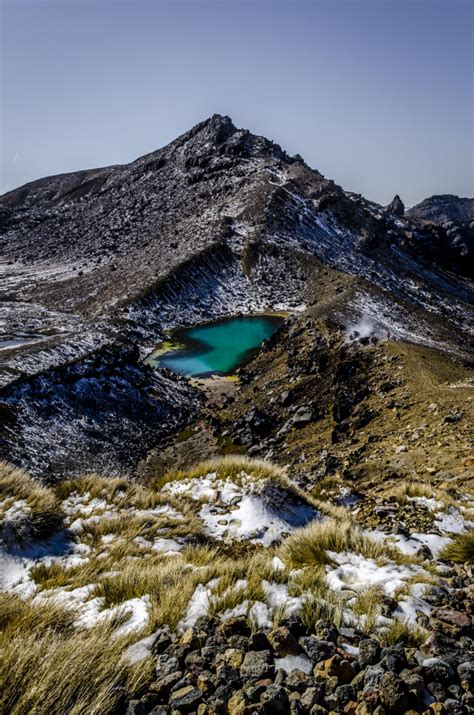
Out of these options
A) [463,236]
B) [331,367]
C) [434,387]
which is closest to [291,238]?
[331,367]

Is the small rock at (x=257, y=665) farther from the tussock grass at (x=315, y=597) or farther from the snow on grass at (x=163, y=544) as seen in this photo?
the snow on grass at (x=163, y=544)

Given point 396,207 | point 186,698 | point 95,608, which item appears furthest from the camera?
point 396,207

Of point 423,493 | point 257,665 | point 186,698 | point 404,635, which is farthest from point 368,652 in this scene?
point 423,493

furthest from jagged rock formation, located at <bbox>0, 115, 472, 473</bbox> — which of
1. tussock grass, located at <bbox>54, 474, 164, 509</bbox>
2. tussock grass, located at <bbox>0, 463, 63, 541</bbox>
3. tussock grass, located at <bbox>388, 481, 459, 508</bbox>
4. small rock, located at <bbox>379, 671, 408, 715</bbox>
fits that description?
small rock, located at <bbox>379, 671, 408, 715</bbox>

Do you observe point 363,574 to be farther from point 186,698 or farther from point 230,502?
point 230,502

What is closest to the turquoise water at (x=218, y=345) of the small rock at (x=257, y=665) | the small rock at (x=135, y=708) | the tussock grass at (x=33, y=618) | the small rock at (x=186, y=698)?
the tussock grass at (x=33, y=618)

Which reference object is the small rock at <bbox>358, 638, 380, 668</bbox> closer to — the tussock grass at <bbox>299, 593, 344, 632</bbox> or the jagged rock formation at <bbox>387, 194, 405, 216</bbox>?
the tussock grass at <bbox>299, 593, 344, 632</bbox>
